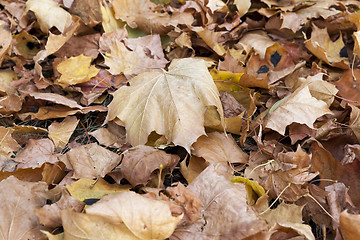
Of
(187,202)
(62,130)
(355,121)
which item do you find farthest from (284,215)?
(62,130)

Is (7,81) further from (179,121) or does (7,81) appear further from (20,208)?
(179,121)

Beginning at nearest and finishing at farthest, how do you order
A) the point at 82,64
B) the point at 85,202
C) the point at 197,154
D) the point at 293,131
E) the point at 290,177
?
1. the point at 85,202
2. the point at 290,177
3. the point at 197,154
4. the point at 293,131
5. the point at 82,64

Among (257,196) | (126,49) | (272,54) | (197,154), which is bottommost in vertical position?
(257,196)

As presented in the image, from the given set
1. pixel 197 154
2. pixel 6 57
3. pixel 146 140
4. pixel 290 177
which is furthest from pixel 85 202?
pixel 6 57

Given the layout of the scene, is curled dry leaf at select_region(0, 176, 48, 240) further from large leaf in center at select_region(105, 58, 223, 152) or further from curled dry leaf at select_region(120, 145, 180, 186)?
large leaf in center at select_region(105, 58, 223, 152)

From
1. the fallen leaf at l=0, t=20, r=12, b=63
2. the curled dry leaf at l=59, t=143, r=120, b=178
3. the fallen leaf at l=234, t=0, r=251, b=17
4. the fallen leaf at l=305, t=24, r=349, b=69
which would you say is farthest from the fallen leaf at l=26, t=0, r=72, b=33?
the fallen leaf at l=305, t=24, r=349, b=69

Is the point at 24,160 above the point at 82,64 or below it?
below

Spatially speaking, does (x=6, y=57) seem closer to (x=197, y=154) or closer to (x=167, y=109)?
(x=167, y=109)

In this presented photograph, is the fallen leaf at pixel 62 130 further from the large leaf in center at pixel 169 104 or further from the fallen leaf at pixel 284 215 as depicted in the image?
the fallen leaf at pixel 284 215
